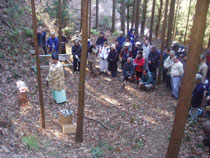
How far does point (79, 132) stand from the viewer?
794 centimetres

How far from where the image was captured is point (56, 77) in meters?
9.77

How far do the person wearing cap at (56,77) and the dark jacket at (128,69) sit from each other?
4.27m

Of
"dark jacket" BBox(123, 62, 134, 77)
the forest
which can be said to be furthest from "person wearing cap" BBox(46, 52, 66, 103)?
"dark jacket" BBox(123, 62, 134, 77)

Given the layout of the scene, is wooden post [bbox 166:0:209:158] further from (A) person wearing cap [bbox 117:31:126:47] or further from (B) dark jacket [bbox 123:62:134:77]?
(A) person wearing cap [bbox 117:31:126:47]

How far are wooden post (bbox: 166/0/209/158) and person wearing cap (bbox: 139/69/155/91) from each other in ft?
20.8

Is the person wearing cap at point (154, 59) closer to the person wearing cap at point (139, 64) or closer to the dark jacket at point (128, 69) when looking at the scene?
the person wearing cap at point (139, 64)

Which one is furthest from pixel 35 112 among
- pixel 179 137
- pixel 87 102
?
pixel 179 137

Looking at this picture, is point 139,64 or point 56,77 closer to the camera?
point 56,77

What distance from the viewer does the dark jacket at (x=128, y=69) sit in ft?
42.0

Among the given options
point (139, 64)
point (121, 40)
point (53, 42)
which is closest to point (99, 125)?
point (139, 64)

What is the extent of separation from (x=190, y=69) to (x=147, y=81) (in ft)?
22.8

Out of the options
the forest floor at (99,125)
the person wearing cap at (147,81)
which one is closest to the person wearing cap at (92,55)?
the forest floor at (99,125)

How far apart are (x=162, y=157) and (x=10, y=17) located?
1450cm

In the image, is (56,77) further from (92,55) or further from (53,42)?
(53,42)
